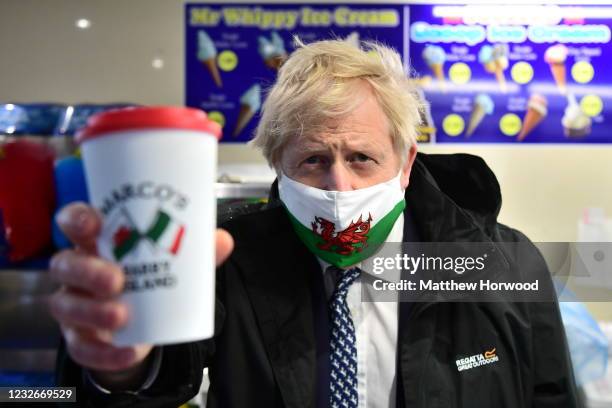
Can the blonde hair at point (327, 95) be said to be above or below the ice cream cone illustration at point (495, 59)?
below

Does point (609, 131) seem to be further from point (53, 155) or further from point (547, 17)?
point (53, 155)

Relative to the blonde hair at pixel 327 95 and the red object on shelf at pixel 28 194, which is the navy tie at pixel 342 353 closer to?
the blonde hair at pixel 327 95

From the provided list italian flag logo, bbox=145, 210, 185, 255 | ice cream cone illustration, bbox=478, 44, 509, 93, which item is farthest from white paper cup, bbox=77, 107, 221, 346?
ice cream cone illustration, bbox=478, 44, 509, 93

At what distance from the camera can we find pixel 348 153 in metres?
1.11

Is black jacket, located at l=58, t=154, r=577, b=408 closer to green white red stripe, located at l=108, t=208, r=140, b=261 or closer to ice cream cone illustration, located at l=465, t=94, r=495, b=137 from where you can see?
green white red stripe, located at l=108, t=208, r=140, b=261

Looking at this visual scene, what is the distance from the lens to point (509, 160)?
2.93 meters

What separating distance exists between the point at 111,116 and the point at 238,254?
698 mm

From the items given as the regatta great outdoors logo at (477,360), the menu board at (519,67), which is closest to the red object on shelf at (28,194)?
the regatta great outdoors logo at (477,360)

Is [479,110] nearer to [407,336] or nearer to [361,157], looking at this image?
[361,157]

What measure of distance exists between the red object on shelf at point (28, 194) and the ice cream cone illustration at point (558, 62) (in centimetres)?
265

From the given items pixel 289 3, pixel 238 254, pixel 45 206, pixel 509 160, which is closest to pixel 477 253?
pixel 238 254

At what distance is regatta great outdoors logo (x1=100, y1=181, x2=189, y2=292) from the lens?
1.61 ft

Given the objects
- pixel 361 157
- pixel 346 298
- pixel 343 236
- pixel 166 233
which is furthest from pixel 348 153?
pixel 166 233

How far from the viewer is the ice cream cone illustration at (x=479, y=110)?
9.57 ft
